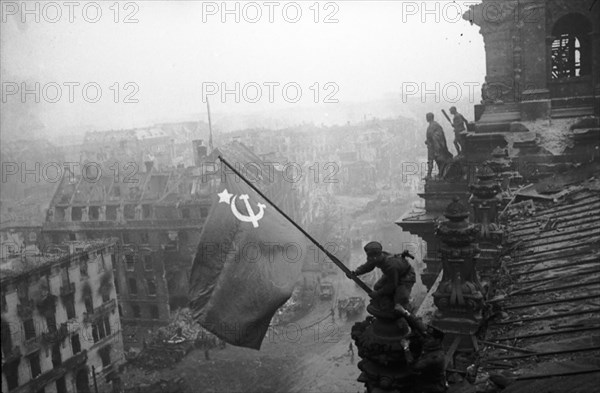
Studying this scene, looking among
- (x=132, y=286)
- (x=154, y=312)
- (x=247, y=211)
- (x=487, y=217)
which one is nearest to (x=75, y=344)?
(x=154, y=312)

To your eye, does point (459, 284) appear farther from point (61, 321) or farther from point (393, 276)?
point (61, 321)

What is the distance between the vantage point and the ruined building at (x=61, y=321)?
87.4 feet

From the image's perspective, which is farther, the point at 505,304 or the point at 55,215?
the point at 55,215

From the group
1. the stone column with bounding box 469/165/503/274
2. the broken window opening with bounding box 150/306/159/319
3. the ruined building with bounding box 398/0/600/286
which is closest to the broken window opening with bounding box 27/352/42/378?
the broken window opening with bounding box 150/306/159/319

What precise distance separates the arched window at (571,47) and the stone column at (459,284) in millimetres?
17077

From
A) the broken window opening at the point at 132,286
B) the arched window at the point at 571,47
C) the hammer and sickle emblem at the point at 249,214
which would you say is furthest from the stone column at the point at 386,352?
the broken window opening at the point at 132,286

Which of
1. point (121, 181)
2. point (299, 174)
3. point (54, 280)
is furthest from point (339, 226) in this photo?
point (54, 280)

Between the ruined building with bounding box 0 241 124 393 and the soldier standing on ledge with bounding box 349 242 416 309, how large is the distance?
78.0 ft

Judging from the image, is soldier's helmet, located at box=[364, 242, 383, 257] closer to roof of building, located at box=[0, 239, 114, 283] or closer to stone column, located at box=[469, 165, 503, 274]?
stone column, located at box=[469, 165, 503, 274]

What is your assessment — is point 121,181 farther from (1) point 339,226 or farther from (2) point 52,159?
(2) point 52,159

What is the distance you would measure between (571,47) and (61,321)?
30116 mm

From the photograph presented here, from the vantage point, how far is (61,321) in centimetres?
2967

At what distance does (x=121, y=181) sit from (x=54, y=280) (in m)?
16.5

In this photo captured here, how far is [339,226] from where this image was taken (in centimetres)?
6938
